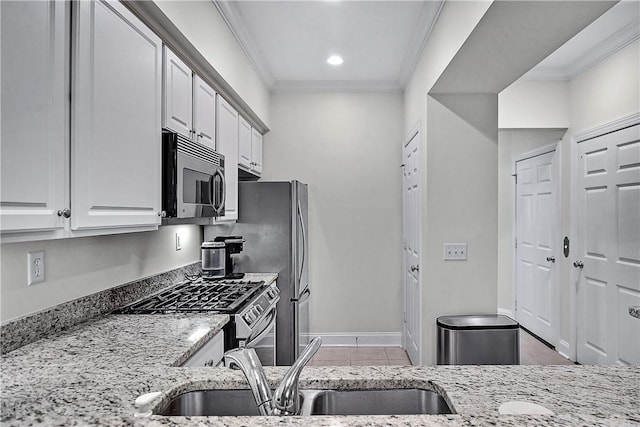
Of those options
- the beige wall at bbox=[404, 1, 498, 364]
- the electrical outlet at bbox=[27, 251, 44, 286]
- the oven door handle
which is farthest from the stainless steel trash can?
the electrical outlet at bbox=[27, 251, 44, 286]

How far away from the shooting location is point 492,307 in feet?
10.3

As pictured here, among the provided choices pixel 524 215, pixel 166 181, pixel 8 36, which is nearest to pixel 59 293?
pixel 166 181

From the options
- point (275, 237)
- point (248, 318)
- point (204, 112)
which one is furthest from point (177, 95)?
point (275, 237)

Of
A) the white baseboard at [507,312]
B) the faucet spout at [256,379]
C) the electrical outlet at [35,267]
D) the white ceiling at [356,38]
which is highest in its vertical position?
the white ceiling at [356,38]

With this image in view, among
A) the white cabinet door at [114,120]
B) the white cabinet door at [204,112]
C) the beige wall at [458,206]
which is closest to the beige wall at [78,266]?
the white cabinet door at [114,120]

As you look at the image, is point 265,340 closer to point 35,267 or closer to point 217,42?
point 35,267

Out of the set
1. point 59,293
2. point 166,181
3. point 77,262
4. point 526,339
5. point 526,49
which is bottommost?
point 526,339

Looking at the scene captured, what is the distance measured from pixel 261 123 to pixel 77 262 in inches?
101

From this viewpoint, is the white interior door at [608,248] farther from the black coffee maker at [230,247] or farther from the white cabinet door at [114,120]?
the white cabinet door at [114,120]

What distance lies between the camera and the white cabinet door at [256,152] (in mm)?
3950

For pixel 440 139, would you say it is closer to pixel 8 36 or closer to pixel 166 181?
pixel 166 181

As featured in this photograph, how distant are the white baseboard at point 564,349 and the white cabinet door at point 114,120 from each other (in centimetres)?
382

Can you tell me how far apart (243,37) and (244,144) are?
868mm

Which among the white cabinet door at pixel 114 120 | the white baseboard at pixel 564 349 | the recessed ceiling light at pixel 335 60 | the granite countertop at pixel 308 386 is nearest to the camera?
the granite countertop at pixel 308 386
